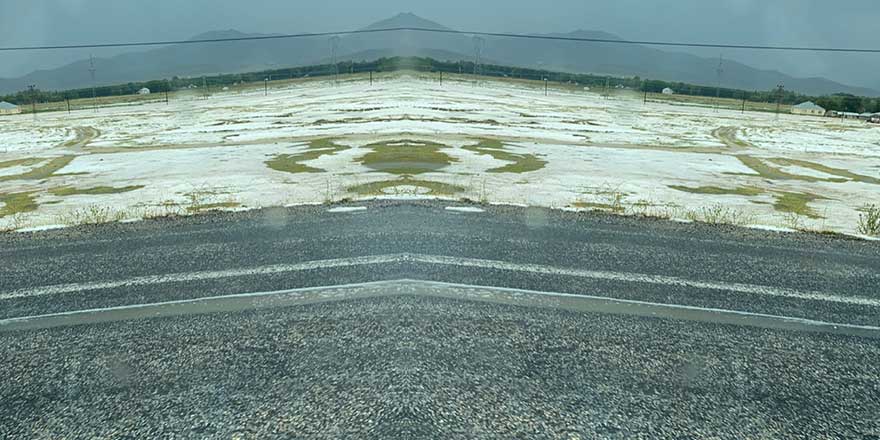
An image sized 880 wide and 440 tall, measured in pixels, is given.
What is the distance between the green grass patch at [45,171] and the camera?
22547 millimetres

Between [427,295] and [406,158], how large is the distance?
44.4 ft

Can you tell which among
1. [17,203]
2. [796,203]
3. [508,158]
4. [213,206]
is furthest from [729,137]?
[17,203]

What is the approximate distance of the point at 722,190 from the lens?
19781mm

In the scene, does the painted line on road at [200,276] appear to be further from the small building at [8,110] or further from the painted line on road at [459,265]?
the small building at [8,110]

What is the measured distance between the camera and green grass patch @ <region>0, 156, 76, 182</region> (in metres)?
22.5

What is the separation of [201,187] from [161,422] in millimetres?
15147

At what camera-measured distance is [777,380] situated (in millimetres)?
5660

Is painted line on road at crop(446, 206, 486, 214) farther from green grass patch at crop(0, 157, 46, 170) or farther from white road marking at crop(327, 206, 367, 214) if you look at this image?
green grass patch at crop(0, 157, 46, 170)

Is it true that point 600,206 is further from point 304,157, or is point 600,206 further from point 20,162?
point 20,162

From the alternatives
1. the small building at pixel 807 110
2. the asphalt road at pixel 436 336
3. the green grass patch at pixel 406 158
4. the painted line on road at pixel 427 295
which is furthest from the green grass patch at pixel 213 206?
the small building at pixel 807 110

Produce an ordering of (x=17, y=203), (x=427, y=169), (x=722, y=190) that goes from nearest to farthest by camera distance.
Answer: (x=17, y=203) < (x=427, y=169) < (x=722, y=190)

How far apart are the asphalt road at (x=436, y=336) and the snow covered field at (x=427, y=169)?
13.9 feet

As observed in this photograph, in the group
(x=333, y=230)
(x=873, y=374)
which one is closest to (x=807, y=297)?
(x=873, y=374)

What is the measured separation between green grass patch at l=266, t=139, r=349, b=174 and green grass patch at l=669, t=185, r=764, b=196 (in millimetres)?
13955
